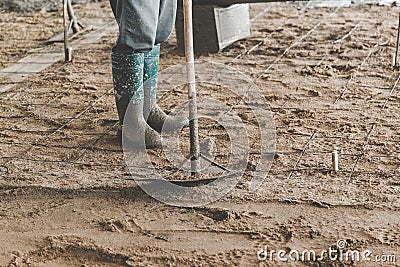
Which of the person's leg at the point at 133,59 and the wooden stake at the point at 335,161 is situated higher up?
the person's leg at the point at 133,59

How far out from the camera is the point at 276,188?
248 centimetres

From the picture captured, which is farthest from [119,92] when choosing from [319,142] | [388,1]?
[388,1]

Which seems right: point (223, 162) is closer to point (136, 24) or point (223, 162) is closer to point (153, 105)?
point (153, 105)

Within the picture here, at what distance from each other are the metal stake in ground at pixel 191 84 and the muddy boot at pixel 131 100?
1.13ft

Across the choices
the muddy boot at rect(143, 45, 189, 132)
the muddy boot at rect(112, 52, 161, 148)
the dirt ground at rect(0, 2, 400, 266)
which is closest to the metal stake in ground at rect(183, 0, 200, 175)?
the dirt ground at rect(0, 2, 400, 266)

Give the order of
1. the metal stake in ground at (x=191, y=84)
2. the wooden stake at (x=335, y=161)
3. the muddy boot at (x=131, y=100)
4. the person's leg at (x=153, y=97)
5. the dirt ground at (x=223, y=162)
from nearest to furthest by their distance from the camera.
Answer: the dirt ground at (x=223, y=162) → the metal stake in ground at (x=191, y=84) → the wooden stake at (x=335, y=161) → the muddy boot at (x=131, y=100) → the person's leg at (x=153, y=97)

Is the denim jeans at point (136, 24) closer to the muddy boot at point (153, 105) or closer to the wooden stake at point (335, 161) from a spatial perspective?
the muddy boot at point (153, 105)

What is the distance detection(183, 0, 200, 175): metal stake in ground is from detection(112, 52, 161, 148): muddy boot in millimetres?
344

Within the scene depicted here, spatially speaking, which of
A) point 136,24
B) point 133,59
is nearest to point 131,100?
point 133,59

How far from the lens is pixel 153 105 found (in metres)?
2.97

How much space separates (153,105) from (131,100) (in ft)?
0.73

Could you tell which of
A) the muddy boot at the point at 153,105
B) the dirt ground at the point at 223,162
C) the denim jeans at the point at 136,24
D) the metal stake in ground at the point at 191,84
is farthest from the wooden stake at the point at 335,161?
the denim jeans at the point at 136,24

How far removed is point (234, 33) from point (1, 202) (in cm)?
228

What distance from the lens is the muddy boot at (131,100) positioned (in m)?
2.71
